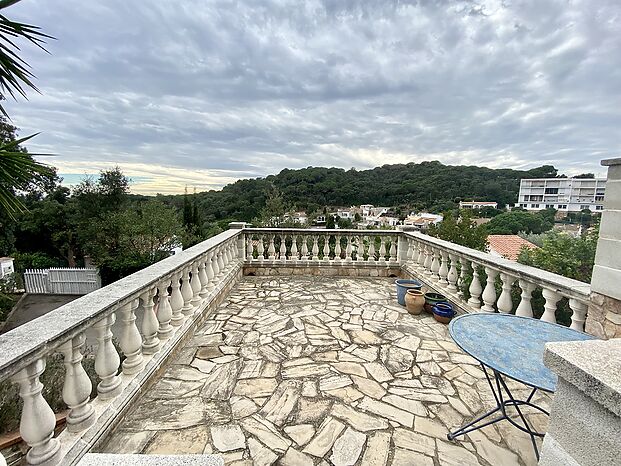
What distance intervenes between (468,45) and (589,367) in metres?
6.24

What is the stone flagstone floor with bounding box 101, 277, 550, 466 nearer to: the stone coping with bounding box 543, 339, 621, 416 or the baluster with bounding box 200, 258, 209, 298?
the baluster with bounding box 200, 258, 209, 298

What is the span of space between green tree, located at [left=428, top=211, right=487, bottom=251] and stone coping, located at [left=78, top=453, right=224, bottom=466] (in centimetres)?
773

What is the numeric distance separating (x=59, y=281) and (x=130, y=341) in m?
19.3

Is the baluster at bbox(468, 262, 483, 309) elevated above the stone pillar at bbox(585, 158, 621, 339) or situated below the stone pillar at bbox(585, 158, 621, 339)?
below

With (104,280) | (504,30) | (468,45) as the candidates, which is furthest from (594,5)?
(104,280)

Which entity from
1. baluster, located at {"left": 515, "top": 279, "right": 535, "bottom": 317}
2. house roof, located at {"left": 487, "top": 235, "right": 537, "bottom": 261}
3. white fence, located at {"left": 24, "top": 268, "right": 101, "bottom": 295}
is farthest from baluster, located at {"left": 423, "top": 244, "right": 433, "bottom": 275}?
white fence, located at {"left": 24, "top": 268, "right": 101, "bottom": 295}

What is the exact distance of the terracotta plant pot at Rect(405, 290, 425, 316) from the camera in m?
3.70

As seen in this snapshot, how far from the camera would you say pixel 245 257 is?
5688mm

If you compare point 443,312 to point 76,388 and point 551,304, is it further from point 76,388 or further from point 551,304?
point 76,388

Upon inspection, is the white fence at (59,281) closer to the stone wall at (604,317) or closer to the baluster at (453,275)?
the baluster at (453,275)

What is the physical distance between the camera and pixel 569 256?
3.82 meters

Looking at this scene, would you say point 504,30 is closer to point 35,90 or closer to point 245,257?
point 245,257

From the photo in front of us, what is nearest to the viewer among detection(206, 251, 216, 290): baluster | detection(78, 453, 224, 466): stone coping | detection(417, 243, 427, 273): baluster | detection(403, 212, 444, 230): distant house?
detection(78, 453, 224, 466): stone coping

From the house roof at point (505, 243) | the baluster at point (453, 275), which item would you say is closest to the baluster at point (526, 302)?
the baluster at point (453, 275)
